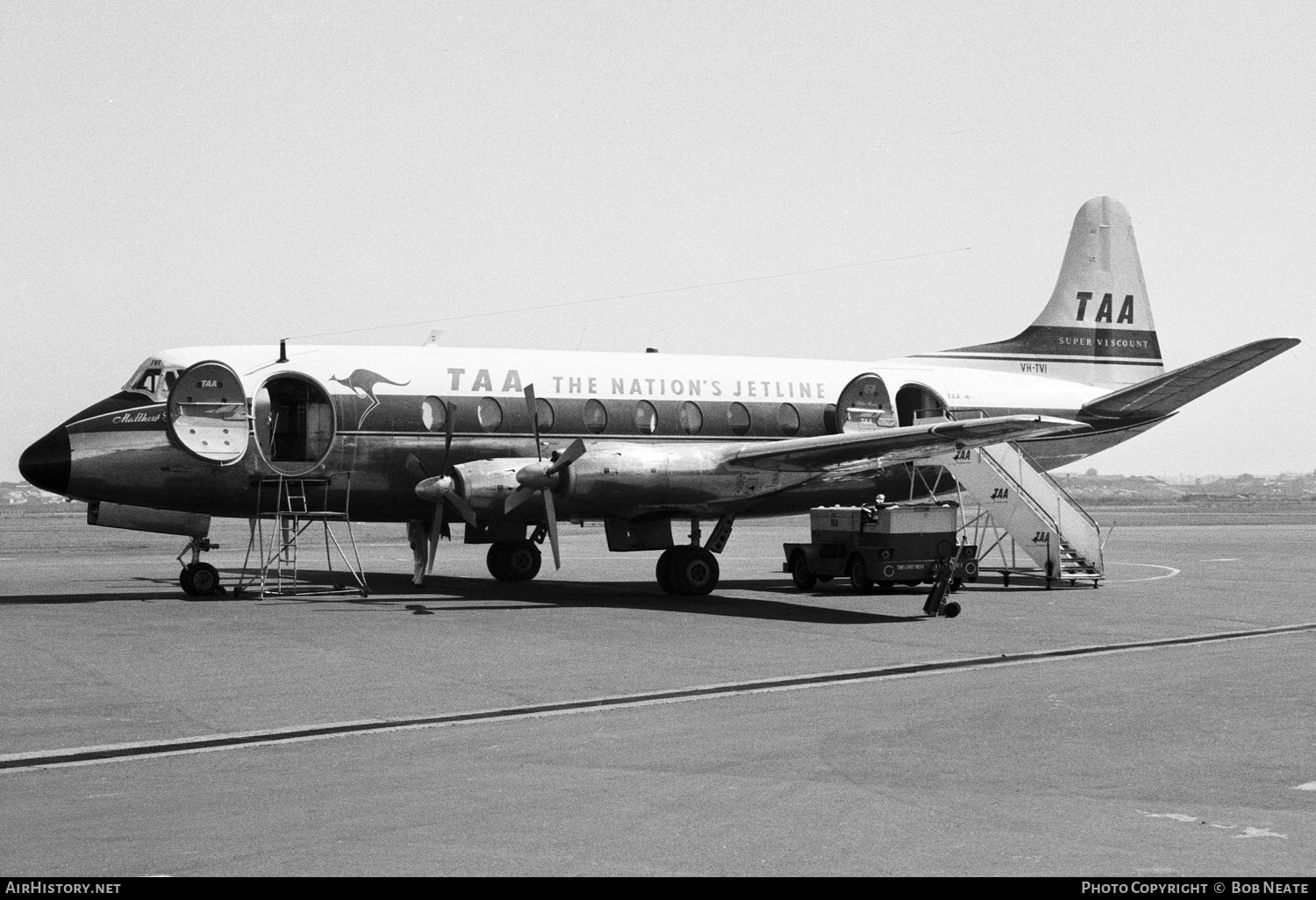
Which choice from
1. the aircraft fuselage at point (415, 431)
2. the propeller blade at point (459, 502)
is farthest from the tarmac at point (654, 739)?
the aircraft fuselage at point (415, 431)

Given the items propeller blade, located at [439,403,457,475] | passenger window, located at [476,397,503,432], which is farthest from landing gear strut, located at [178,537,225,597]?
passenger window, located at [476,397,503,432]

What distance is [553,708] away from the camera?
42.2 feet

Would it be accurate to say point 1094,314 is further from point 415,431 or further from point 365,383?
point 365,383

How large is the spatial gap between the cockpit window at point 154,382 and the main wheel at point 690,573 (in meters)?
10.1

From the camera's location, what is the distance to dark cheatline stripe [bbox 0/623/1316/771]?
1057 centimetres

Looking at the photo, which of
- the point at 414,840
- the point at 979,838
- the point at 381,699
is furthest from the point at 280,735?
the point at 979,838

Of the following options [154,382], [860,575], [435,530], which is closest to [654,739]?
[435,530]

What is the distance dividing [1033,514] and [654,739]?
19.5 meters

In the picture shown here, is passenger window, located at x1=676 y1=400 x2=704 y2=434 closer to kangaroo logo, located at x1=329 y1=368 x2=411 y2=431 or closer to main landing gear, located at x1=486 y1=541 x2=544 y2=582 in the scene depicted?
main landing gear, located at x1=486 y1=541 x2=544 y2=582

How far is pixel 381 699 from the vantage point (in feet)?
43.8

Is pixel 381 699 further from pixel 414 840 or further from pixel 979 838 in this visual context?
pixel 979 838

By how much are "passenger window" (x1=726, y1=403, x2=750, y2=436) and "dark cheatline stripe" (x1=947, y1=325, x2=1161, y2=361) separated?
307 inches

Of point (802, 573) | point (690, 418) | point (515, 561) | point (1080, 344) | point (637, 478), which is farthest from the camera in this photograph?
point (1080, 344)

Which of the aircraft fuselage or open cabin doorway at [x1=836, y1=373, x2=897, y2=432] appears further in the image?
open cabin doorway at [x1=836, y1=373, x2=897, y2=432]
